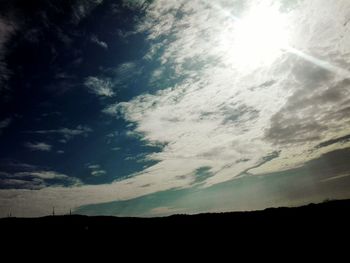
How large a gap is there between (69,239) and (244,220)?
19592 millimetres

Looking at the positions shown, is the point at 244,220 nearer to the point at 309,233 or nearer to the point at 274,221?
the point at 274,221

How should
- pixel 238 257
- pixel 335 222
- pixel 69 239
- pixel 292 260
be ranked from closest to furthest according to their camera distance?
pixel 292 260
pixel 238 257
pixel 69 239
pixel 335 222

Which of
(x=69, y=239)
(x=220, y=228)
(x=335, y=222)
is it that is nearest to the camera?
(x=69, y=239)

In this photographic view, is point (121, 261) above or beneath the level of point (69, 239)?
beneath

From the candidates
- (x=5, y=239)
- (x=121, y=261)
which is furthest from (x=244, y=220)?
(x=5, y=239)

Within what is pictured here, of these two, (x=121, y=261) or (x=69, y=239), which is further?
(x=69, y=239)

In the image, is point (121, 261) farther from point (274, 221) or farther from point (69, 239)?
point (274, 221)

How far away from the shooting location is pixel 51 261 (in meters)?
22.3

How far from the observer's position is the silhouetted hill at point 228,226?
28812mm

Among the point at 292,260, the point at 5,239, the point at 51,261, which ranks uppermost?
the point at 5,239

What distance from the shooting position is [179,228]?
3197 cm

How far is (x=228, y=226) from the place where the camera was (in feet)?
105

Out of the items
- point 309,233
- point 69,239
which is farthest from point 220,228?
point 69,239

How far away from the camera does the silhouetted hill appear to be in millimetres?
28812
